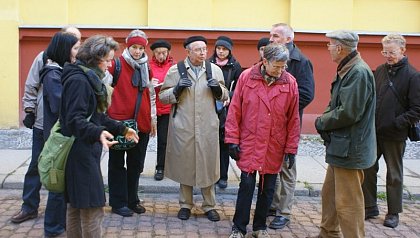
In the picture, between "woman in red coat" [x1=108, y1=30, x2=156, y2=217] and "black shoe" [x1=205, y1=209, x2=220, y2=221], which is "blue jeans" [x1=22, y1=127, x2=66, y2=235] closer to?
"woman in red coat" [x1=108, y1=30, x2=156, y2=217]

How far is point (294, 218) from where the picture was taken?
5.88 meters

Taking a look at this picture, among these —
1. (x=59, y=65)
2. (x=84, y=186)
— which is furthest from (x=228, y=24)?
(x=84, y=186)

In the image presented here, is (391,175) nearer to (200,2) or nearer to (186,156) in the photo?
(186,156)

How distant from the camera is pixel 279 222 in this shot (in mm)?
5527

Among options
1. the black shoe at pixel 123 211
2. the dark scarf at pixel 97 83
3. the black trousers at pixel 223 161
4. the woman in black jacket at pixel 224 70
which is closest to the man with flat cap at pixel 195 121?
the black shoe at pixel 123 211

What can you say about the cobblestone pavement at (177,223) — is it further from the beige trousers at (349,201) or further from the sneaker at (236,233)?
the beige trousers at (349,201)

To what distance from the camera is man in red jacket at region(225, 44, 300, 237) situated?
488 cm

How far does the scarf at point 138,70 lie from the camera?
5.61 m

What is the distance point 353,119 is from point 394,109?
140cm

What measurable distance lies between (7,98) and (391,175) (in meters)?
6.75

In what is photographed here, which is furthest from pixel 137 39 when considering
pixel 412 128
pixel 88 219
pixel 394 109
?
pixel 412 128

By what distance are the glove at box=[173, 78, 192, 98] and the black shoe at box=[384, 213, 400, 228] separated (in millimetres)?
2493

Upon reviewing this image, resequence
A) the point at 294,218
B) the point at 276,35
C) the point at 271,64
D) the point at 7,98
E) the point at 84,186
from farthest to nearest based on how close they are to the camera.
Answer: the point at 7,98
the point at 294,218
the point at 276,35
the point at 271,64
the point at 84,186

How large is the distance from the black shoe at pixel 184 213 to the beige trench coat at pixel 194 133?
30cm
